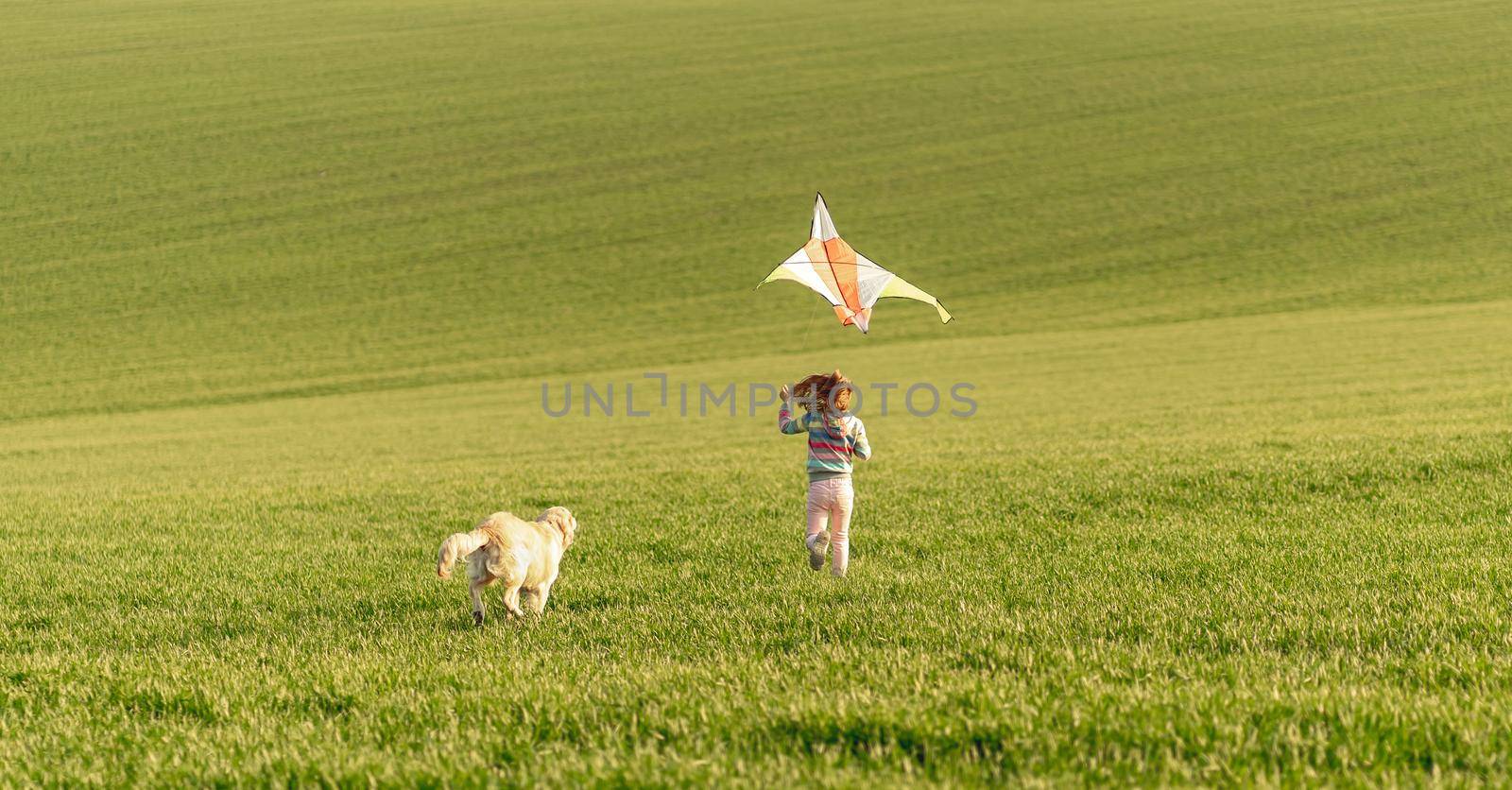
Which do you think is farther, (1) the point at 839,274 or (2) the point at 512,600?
(1) the point at 839,274

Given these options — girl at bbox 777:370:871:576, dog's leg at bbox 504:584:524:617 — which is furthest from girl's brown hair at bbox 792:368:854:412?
dog's leg at bbox 504:584:524:617

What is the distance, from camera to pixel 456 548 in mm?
6254

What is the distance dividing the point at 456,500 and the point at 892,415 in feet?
47.5

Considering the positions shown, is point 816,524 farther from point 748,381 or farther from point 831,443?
point 748,381

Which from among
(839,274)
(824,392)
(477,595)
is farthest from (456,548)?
(839,274)

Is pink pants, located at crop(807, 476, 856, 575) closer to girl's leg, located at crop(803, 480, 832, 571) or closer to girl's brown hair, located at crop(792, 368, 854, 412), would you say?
girl's leg, located at crop(803, 480, 832, 571)

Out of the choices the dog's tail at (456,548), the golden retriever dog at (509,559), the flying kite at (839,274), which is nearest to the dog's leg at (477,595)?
the golden retriever dog at (509,559)

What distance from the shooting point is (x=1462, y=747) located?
3789 millimetres

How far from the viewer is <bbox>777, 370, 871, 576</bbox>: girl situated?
8.01 m

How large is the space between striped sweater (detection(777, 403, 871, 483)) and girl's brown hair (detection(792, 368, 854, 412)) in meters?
0.10

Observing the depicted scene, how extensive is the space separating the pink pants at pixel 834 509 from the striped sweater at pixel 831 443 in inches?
2.7

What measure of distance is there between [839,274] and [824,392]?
1.15 m

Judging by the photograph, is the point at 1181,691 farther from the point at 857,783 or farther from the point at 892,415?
the point at 892,415

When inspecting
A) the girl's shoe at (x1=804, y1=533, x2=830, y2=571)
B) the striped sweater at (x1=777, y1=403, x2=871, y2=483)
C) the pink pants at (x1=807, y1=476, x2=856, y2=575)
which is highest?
the striped sweater at (x1=777, y1=403, x2=871, y2=483)
